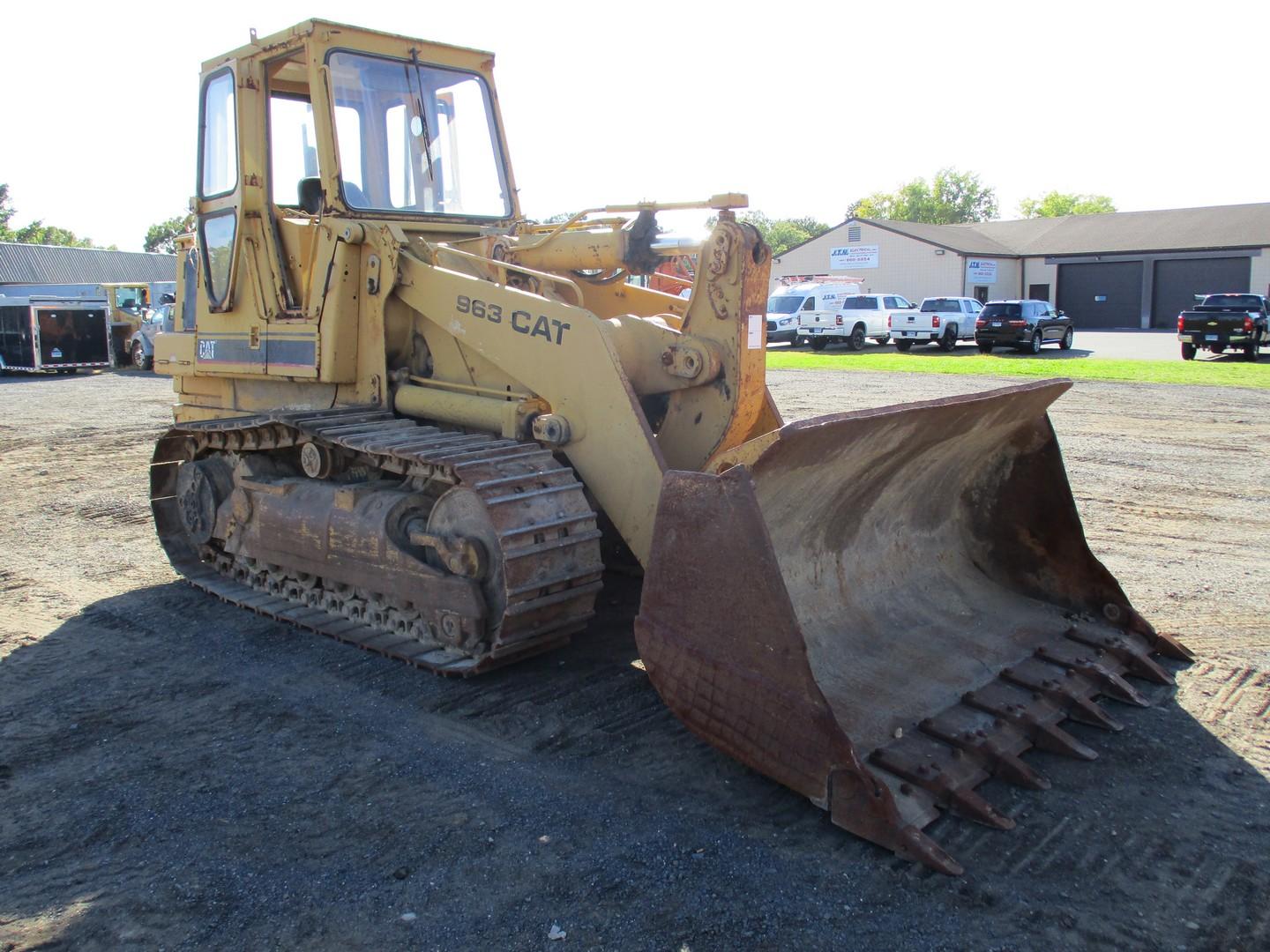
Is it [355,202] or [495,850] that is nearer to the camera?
[495,850]

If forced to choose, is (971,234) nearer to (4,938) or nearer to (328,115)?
(328,115)

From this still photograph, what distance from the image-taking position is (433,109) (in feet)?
22.2

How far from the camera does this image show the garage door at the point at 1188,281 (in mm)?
43938

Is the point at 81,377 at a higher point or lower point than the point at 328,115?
lower

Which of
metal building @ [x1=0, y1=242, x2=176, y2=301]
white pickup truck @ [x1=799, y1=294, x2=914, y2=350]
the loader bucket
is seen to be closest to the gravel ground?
the loader bucket

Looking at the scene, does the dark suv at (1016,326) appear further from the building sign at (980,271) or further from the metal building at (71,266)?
the metal building at (71,266)

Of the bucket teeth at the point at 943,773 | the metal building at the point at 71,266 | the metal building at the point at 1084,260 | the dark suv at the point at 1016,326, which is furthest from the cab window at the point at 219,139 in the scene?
the metal building at the point at 71,266

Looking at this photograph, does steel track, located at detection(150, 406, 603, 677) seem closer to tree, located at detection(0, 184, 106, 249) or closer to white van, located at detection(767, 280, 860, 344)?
white van, located at detection(767, 280, 860, 344)

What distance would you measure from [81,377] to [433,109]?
77.1 feet

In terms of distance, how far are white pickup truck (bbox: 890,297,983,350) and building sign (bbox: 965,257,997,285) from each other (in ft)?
48.6

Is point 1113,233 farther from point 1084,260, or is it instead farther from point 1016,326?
point 1016,326

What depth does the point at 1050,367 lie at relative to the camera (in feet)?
75.7

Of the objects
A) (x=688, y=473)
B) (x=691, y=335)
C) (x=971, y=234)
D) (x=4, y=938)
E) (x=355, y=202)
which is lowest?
(x=4, y=938)

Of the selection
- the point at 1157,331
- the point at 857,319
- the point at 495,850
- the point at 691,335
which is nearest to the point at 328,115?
the point at 691,335
